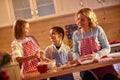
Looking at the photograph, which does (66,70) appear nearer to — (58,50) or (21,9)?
(58,50)

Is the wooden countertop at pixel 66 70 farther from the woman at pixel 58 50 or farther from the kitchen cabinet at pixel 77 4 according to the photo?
the kitchen cabinet at pixel 77 4

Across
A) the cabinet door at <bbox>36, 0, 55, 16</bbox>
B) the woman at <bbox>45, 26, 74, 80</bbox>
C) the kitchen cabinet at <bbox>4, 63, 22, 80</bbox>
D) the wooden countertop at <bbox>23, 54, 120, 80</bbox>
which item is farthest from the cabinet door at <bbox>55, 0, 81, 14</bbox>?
the wooden countertop at <bbox>23, 54, 120, 80</bbox>

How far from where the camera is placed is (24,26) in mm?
2311

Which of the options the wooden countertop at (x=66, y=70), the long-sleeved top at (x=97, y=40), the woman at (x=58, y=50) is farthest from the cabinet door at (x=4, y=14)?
the wooden countertop at (x=66, y=70)

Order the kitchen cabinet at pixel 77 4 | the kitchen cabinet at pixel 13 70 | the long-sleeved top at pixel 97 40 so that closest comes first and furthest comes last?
the long-sleeved top at pixel 97 40
the kitchen cabinet at pixel 13 70
the kitchen cabinet at pixel 77 4

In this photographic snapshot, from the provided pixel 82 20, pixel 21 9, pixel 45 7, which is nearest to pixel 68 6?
pixel 45 7

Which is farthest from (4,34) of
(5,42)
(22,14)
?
(22,14)

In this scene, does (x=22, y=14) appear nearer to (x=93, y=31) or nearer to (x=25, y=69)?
(x=25, y=69)

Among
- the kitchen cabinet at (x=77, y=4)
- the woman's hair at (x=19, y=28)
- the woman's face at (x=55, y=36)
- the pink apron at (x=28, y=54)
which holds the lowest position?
the pink apron at (x=28, y=54)

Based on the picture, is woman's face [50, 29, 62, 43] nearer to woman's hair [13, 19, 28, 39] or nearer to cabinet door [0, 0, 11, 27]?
woman's hair [13, 19, 28, 39]

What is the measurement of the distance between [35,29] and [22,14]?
32 cm

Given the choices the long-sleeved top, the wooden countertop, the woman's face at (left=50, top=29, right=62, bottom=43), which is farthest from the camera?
the woman's face at (left=50, top=29, right=62, bottom=43)

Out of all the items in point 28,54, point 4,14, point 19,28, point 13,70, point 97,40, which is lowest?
point 13,70

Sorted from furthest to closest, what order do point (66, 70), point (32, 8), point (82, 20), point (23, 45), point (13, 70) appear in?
point (32, 8)
point (13, 70)
point (23, 45)
point (82, 20)
point (66, 70)
